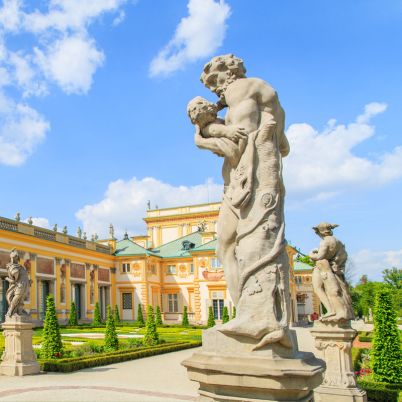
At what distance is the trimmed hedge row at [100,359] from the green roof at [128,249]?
2722cm

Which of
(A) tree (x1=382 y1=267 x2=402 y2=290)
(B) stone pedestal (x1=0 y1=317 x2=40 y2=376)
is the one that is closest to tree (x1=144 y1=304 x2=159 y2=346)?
(B) stone pedestal (x1=0 y1=317 x2=40 y2=376)

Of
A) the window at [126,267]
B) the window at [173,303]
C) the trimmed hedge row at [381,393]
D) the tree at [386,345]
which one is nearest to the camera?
the trimmed hedge row at [381,393]

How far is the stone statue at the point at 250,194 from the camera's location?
3506mm

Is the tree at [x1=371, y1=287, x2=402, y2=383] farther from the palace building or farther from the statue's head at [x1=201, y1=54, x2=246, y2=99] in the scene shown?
the palace building

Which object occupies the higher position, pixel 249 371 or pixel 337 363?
pixel 249 371

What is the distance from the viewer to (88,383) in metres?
11.2

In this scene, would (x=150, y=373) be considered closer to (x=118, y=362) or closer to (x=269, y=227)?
(x=118, y=362)

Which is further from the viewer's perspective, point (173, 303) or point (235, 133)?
point (173, 303)

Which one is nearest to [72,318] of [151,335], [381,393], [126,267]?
[126,267]

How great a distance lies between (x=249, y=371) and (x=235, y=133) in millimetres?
1799

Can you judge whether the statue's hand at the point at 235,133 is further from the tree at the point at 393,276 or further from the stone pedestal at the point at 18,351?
the tree at the point at 393,276

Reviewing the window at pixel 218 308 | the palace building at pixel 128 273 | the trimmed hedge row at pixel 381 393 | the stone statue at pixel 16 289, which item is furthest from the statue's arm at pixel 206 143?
the window at pixel 218 308

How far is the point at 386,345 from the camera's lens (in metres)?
10.6

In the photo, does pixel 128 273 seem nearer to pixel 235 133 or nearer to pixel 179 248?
pixel 179 248
